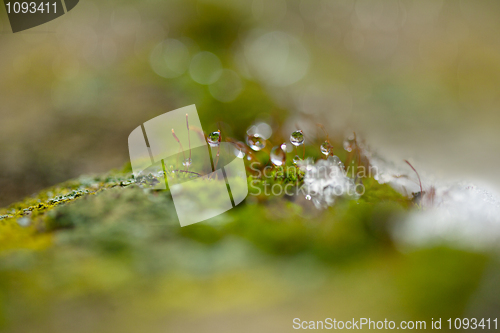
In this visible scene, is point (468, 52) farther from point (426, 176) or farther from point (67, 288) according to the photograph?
point (67, 288)

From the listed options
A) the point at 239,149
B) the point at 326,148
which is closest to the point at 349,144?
the point at 326,148

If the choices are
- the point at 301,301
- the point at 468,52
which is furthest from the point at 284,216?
the point at 468,52

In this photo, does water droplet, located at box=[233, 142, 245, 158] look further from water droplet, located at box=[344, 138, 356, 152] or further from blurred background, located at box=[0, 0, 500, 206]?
water droplet, located at box=[344, 138, 356, 152]

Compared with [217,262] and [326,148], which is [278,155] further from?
[217,262]

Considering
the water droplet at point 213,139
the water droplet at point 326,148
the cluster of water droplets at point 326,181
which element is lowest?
the cluster of water droplets at point 326,181

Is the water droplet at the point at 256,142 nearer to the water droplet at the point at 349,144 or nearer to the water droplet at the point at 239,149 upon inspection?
the water droplet at the point at 239,149

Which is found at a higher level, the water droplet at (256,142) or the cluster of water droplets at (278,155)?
the water droplet at (256,142)

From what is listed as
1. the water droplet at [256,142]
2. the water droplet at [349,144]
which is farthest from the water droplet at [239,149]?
the water droplet at [349,144]
